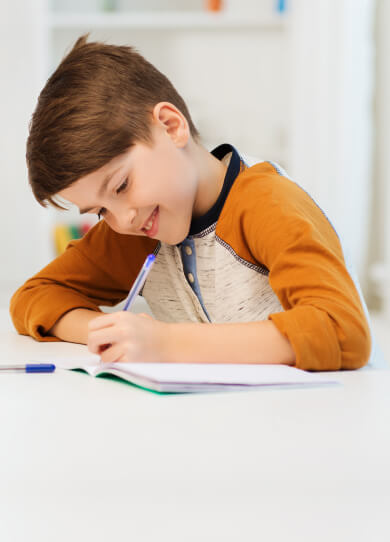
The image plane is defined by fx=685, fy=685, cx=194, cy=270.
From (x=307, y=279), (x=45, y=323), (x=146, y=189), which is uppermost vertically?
(x=146, y=189)

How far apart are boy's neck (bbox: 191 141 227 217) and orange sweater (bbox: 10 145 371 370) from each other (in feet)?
0.10

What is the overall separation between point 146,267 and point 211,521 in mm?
457

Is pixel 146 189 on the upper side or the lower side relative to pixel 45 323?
upper

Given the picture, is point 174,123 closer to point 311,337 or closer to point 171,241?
point 171,241

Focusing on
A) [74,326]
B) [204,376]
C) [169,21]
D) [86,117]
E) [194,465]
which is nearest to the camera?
[194,465]

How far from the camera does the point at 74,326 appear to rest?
3.36 ft

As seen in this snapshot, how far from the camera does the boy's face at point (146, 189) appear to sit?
920mm

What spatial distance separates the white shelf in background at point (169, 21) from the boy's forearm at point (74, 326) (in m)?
2.45

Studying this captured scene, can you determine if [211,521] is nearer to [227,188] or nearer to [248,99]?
[227,188]

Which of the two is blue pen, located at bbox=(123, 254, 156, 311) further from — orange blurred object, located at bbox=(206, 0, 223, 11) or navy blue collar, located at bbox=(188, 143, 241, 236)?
orange blurred object, located at bbox=(206, 0, 223, 11)

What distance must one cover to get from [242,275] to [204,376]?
0.38 metres

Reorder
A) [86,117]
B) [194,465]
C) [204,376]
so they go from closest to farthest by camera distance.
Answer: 1. [194,465]
2. [204,376]
3. [86,117]

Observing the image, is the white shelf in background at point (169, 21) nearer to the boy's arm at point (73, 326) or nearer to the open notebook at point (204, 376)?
the boy's arm at point (73, 326)

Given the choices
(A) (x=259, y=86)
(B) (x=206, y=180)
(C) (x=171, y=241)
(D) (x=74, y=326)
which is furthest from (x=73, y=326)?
(A) (x=259, y=86)
